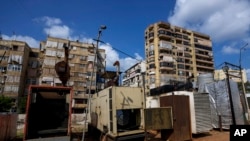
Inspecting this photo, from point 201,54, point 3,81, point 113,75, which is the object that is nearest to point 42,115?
point 113,75

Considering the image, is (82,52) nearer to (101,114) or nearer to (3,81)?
(3,81)

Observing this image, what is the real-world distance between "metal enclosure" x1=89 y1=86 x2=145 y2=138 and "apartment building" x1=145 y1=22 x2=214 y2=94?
4446cm

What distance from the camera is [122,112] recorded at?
36.3 ft

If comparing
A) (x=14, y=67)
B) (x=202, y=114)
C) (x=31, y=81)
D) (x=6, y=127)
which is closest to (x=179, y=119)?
(x=202, y=114)

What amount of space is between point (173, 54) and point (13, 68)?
152 feet

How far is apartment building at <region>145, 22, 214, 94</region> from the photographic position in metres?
58.3

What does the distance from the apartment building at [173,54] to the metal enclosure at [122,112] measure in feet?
146

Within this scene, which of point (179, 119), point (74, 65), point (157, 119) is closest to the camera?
point (157, 119)

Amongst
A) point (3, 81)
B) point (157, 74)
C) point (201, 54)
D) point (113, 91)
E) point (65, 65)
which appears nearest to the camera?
point (113, 91)

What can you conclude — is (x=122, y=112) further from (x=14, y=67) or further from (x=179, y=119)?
(x=14, y=67)

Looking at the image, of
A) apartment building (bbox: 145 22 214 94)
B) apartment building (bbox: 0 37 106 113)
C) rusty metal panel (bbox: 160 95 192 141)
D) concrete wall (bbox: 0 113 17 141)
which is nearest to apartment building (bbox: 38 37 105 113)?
apartment building (bbox: 0 37 106 113)

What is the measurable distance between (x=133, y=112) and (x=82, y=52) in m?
45.0

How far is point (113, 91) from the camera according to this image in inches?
389

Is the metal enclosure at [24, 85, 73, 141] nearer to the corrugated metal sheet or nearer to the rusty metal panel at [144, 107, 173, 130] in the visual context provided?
the rusty metal panel at [144, 107, 173, 130]
